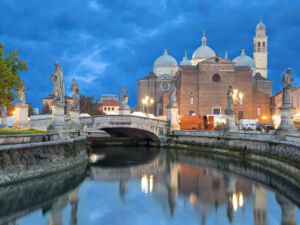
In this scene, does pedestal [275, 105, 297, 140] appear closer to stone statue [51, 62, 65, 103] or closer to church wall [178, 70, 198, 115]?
stone statue [51, 62, 65, 103]

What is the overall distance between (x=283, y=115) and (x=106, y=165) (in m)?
12.0

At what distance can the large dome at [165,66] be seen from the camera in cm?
9694

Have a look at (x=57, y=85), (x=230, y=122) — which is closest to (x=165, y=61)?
(x=230, y=122)

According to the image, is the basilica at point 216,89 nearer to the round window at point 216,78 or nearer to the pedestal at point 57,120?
the round window at point 216,78

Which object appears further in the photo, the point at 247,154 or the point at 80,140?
the point at 247,154

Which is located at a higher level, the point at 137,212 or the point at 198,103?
the point at 198,103

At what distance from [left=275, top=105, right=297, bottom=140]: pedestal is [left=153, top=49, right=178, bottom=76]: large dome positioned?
237ft

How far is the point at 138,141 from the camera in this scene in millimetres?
48625

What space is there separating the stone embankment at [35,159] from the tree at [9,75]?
370 cm

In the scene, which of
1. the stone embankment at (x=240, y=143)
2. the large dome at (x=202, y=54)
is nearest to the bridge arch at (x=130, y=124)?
the stone embankment at (x=240, y=143)

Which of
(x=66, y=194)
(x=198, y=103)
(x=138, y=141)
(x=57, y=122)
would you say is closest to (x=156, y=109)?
(x=198, y=103)

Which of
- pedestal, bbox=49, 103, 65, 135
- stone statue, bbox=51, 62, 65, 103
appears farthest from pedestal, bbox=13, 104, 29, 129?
pedestal, bbox=49, 103, 65, 135

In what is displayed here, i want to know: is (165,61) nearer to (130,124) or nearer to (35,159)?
(130,124)

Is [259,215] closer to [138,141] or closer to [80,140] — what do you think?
[80,140]
